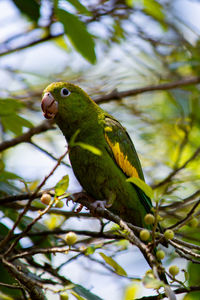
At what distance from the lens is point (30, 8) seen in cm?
297

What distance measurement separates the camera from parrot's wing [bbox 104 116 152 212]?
9.96 ft

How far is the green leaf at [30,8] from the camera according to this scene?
289cm

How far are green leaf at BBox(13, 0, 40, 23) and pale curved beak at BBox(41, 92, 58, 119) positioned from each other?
22.9 inches

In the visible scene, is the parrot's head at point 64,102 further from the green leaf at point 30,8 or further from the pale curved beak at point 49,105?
the green leaf at point 30,8

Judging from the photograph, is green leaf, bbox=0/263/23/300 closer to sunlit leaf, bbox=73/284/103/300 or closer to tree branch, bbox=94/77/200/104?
sunlit leaf, bbox=73/284/103/300

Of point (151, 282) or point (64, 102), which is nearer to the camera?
point (151, 282)

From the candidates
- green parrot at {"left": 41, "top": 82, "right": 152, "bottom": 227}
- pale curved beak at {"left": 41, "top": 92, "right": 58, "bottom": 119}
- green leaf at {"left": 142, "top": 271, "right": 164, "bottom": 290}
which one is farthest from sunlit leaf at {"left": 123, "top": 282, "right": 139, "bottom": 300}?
green leaf at {"left": 142, "top": 271, "right": 164, "bottom": 290}

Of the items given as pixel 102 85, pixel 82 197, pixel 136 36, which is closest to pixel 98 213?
pixel 82 197

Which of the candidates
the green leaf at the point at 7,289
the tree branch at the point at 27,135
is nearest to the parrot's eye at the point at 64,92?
the tree branch at the point at 27,135

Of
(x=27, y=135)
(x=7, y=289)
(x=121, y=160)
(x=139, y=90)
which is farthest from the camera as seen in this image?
(x=139, y=90)

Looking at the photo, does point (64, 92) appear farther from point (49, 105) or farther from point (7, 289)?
point (7, 289)

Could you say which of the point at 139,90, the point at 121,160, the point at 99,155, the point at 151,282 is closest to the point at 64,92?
the point at 99,155

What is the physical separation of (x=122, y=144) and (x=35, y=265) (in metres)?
1.06

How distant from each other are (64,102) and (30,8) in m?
0.70
